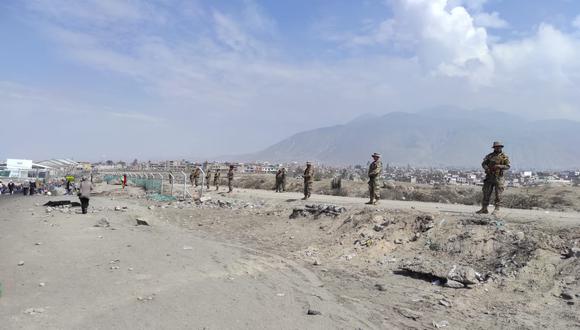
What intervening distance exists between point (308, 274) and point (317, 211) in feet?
18.7

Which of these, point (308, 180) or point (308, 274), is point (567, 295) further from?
point (308, 180)

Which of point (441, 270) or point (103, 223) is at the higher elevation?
point (103, 223)

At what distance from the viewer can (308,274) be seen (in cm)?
994

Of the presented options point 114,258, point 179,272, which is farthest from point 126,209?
point 179,272

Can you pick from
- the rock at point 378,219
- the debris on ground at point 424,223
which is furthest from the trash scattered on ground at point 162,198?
the debris on ground at point 424,223

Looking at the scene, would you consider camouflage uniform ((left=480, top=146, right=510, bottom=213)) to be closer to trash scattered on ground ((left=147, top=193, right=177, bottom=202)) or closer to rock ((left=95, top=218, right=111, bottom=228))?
rock ((left=95, top=218, right=111, bottom=228))

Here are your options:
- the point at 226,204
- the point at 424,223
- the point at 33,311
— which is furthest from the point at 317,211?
the point at 33,311

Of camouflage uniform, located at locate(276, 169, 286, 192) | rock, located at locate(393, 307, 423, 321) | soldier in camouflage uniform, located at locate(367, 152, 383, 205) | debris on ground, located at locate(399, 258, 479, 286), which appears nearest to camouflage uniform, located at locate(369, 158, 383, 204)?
soldier in camouflage uniform, located at locate(367, 152, 383, 205)

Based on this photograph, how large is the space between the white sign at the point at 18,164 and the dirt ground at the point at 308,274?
31.7 metres

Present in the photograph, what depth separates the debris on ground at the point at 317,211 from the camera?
595 inches

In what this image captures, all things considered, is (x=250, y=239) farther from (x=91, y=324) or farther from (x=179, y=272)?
(x=91, y=324)

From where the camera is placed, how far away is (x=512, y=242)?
9.91 m

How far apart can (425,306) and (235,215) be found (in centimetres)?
1123

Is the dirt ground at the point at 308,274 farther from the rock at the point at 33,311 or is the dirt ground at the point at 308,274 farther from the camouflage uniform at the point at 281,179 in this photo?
the camouflage uniform at the point at 281,179
